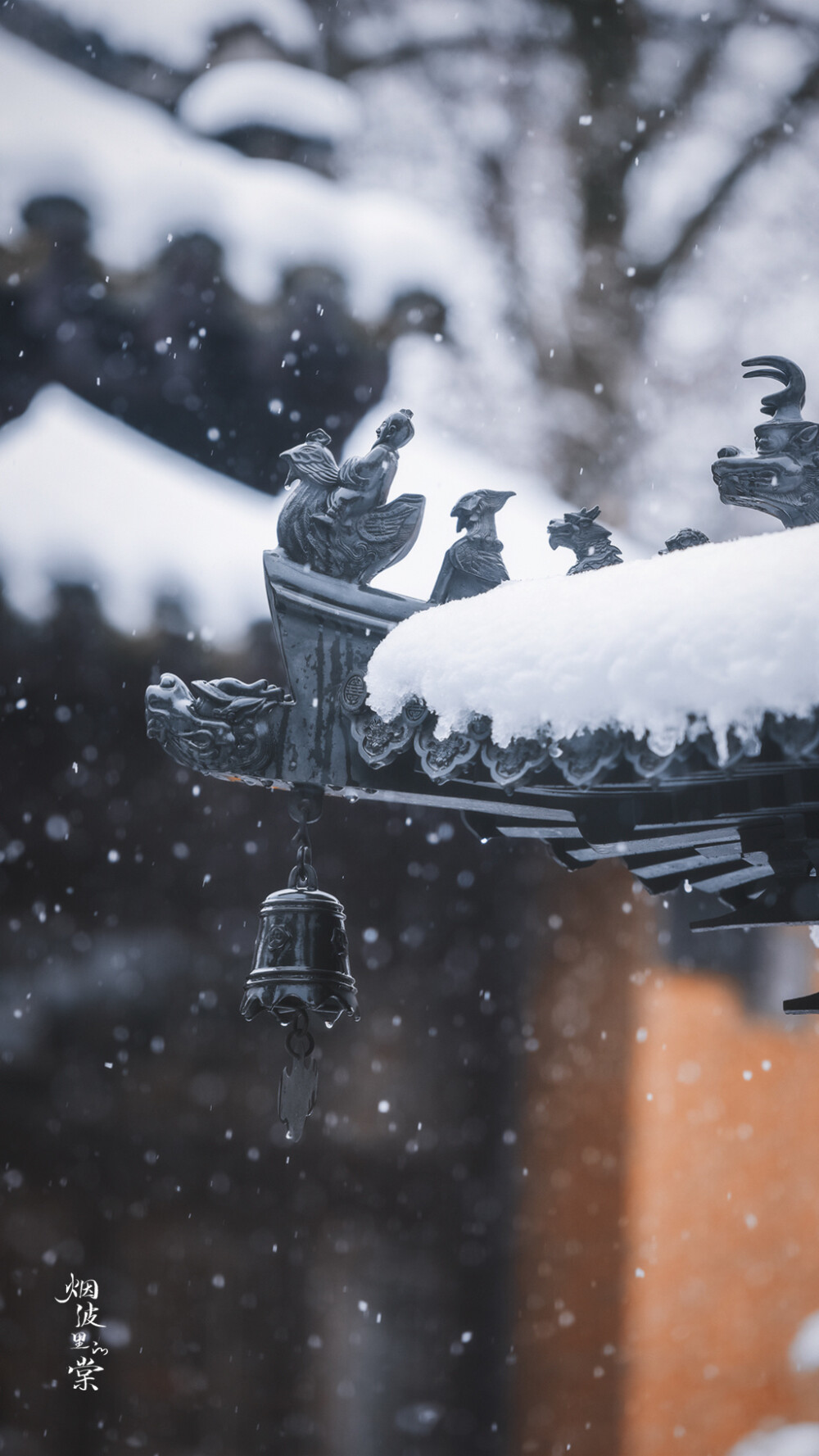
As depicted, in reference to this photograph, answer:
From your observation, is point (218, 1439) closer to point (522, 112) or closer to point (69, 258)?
point (69, 258)

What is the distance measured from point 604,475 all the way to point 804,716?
4736 millimetres

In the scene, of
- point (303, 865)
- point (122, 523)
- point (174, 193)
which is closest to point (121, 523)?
point (122, 523)

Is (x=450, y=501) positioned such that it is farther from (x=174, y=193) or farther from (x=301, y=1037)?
(x=301, y=1037)

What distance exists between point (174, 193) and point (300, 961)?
4.16 metres

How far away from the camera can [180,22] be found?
17.7 ft

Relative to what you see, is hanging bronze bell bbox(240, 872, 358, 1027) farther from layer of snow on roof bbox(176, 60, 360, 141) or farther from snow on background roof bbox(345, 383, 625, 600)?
layer of snow on roof bbox(176, 60, 360, 141)

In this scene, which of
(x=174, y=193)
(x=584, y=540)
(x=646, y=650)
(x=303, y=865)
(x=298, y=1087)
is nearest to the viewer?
(x=646, y=650)

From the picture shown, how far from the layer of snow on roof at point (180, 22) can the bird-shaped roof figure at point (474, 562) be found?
13.9 ft

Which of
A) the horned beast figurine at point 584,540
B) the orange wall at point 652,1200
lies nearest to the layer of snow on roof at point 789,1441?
the orange wall at point 652,1200

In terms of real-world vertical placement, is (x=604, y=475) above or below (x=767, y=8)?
below

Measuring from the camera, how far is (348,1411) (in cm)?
424

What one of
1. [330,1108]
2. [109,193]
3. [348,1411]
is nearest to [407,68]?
[109,193]

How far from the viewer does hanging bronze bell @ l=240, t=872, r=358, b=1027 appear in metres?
2.12

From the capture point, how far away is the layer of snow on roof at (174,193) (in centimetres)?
486
